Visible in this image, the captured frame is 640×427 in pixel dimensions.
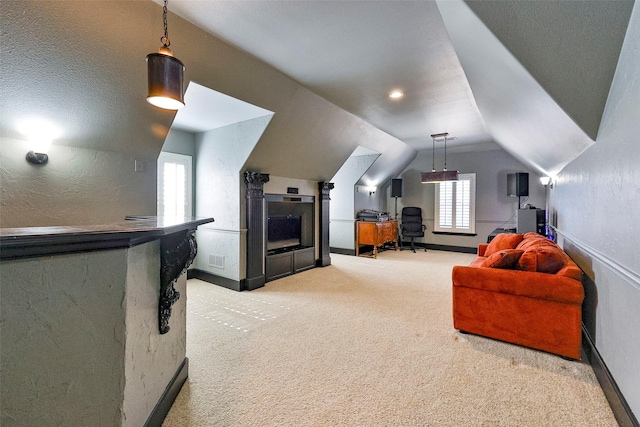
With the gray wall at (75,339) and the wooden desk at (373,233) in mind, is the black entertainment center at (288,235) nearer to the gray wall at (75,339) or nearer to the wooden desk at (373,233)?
the wooden desk at (373,233)

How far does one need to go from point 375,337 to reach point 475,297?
104cm

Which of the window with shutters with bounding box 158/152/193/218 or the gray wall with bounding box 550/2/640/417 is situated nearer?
the gray wall with bounding box 550/2/640/417

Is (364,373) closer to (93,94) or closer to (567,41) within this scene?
(567,41)

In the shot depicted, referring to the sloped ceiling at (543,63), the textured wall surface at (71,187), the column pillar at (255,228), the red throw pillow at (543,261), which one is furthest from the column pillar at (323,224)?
the red throw pillow at (543,261)

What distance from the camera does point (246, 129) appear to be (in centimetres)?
411

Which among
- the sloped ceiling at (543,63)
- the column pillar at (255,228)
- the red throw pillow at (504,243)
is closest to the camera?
the sloped ceiling at (543,63)

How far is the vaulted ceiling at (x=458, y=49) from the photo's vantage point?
1.72 m

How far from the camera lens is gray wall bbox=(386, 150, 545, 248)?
23.7ft

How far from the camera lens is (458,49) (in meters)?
2.48

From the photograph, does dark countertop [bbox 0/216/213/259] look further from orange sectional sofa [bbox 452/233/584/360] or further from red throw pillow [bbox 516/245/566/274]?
red throw pillow [bbox 516/245/566/274]

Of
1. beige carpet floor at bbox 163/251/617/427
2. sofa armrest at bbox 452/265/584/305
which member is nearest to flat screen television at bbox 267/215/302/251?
beige carpet floor at bbox 163/251/617/427

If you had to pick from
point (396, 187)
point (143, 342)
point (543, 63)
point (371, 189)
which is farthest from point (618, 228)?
point (396, 187)

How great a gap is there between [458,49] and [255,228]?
3.39 m

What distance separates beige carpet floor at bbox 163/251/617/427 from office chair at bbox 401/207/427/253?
4.26m
